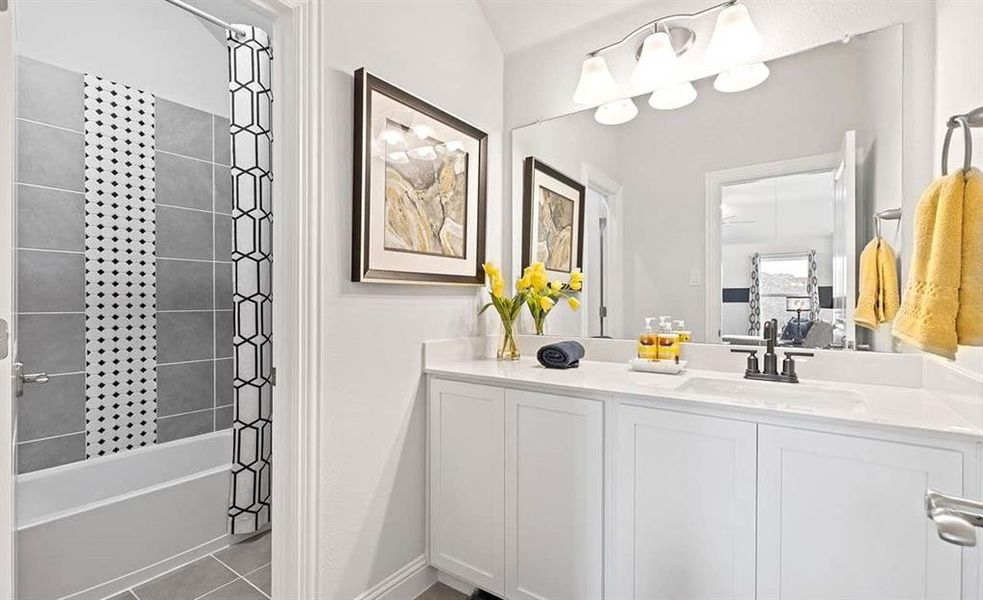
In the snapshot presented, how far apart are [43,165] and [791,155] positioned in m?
2.99

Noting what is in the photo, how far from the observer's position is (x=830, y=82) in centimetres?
155

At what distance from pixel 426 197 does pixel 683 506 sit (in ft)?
4.39

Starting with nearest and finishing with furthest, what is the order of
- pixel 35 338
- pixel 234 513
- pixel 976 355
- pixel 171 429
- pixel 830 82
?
pixel 976 355 → pixel 830 82 → pixel 35 338 → pixel 234 513 → pixel 171 429

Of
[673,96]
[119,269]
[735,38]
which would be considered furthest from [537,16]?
[119,269]

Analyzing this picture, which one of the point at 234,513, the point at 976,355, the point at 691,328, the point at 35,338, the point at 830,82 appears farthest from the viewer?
the point at 234,513

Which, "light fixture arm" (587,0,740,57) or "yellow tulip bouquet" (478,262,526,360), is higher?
"light fixture arm" (587,0,740,57)

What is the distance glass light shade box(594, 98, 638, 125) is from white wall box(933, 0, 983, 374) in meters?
0.92

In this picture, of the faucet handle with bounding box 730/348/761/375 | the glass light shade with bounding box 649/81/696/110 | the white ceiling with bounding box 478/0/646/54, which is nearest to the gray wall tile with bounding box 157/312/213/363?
the white ceiling with bounding box 478/0/646/54

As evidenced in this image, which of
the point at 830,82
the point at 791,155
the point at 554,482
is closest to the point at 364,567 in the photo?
the point at 554,482

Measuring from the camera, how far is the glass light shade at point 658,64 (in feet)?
5.94

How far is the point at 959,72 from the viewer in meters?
1.14

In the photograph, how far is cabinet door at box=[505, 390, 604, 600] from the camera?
4.62 ft

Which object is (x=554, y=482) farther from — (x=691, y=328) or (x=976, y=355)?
(x=976, y=355)

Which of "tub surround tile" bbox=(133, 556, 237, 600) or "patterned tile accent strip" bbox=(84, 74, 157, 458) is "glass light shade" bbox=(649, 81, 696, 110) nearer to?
"patterned tile accent strip" bbox=(84, 74, 157, 458)
